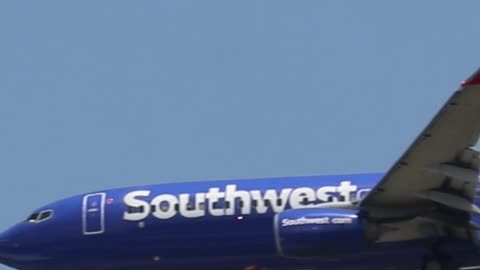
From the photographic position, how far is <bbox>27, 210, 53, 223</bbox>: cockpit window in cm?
4834

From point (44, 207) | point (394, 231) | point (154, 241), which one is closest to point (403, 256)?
point (394, 231)

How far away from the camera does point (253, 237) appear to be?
4597 cm

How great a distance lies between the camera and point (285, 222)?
147ft

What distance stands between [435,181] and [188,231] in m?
5.81

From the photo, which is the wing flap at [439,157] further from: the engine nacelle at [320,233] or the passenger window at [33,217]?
the passenger window at [33,217]

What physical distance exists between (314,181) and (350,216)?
1699 mm

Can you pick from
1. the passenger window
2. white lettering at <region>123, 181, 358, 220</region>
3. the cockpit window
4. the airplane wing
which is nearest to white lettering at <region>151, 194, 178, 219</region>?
white lettering at <region>123, 181, 358, 220</region>

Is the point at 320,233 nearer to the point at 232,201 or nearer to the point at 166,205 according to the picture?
the point at 232,201

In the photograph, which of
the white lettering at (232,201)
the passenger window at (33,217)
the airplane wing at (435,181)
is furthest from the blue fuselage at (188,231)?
the airplane wing at (435,181)

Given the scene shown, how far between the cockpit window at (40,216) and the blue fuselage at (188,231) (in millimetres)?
39

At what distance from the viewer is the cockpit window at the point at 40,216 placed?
48.3 m

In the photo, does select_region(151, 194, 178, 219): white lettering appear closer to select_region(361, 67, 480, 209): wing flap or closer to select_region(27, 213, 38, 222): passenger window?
select_region(27, 213, 38, 222): passenger window

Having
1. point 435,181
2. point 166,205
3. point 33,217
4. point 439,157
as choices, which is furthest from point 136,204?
point 439,157

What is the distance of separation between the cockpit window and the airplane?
3 cm
